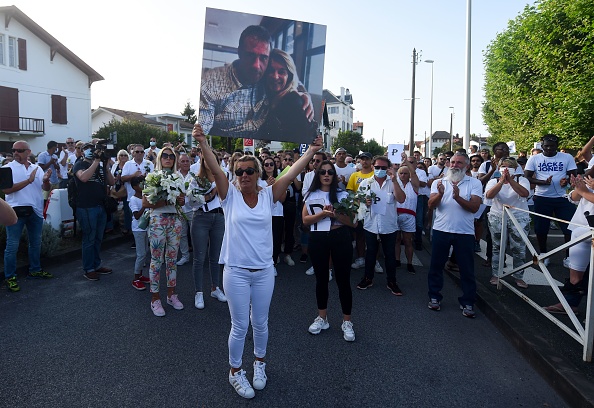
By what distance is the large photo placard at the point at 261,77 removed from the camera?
475 centimetres

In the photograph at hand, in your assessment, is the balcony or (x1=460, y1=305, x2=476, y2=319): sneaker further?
the balcony

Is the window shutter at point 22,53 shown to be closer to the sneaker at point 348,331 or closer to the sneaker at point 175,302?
the sneaker at point 175,302

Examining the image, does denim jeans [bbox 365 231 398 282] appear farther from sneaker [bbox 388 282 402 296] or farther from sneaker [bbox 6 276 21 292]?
sneaker [bbox 6 276 21 292]

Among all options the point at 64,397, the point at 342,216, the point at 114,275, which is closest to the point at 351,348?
the point at 342,216

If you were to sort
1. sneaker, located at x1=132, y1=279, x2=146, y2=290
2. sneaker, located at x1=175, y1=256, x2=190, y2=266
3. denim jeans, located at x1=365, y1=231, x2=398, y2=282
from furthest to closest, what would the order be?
sneaker, located at x1=175, y1=256, x2=190, y2=266, denim jeans, located at x1=365, y1=231, x2=398, y2=282, sneaker, located at x1=132, y1=279, x2=146, y2=290

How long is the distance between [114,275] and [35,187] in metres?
1.82

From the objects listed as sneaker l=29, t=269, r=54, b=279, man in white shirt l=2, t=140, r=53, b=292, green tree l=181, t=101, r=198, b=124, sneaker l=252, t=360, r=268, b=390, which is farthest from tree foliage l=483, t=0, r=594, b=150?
green tree l=181, t=101, r=198, b=124

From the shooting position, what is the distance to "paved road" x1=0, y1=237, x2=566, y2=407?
336cm

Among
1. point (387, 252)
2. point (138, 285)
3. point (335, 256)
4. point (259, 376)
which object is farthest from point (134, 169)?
point (259, 376)

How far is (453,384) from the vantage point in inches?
142

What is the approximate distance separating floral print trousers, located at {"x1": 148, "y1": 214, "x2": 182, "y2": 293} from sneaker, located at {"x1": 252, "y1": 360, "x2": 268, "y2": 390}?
2162mm

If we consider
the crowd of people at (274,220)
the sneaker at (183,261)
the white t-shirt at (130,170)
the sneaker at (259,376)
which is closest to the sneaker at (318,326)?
the crowd of people at (274,220)

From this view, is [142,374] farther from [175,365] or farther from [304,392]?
[304,392]

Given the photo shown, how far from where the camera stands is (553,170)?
711cm
